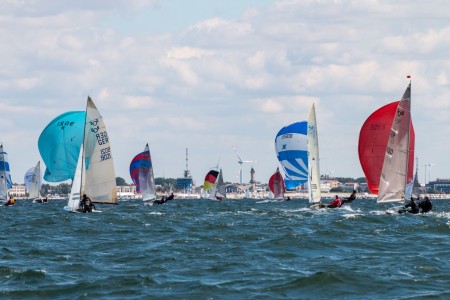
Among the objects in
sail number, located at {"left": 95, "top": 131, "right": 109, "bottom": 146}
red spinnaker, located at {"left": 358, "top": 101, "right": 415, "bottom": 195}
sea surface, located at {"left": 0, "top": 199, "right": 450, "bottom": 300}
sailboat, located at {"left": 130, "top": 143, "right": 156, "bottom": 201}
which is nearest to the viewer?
sea surface, located at {"left": 0, "top": 199, "right": 450, "bottom": 300}

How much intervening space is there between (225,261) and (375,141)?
84.6 feet

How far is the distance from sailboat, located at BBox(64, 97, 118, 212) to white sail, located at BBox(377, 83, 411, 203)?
1353 cm

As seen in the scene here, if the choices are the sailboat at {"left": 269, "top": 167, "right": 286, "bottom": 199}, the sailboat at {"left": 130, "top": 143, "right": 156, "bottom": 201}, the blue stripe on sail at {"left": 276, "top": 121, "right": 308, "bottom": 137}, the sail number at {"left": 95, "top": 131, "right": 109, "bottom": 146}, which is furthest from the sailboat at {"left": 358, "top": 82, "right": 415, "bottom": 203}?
the sailboat at {"left": 269, "top": 167, "right": 286, "bottom": 199}

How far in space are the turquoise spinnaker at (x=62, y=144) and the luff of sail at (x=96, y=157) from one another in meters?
11.9

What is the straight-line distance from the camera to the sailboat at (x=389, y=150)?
5244 cm

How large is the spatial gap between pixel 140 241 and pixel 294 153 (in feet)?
148

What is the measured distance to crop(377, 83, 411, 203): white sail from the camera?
5234 cm

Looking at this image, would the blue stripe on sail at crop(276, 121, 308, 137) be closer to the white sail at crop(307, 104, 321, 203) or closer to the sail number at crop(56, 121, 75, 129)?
the white sail at crop(307, 104, 321, 203)

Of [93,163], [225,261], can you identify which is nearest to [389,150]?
[93,163]

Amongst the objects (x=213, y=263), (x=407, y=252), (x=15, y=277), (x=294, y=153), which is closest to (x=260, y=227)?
(x=407, y=252)

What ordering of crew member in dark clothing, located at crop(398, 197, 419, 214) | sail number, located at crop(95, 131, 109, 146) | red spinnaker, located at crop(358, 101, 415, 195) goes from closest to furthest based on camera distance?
1. crew member in dark clothing, located at crop(398, 197, 419, 214)
2. sail number, located at crop(95, 131, 109, 146)
3. red spinnaker, located at crop(358, 101, 415, 195)

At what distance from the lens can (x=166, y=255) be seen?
32688 mm

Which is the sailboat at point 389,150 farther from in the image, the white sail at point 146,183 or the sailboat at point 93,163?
the white sail at point 146,183

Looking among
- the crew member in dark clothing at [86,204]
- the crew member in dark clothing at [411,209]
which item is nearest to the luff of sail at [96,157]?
the crew member in dark clothing at [86,204]
